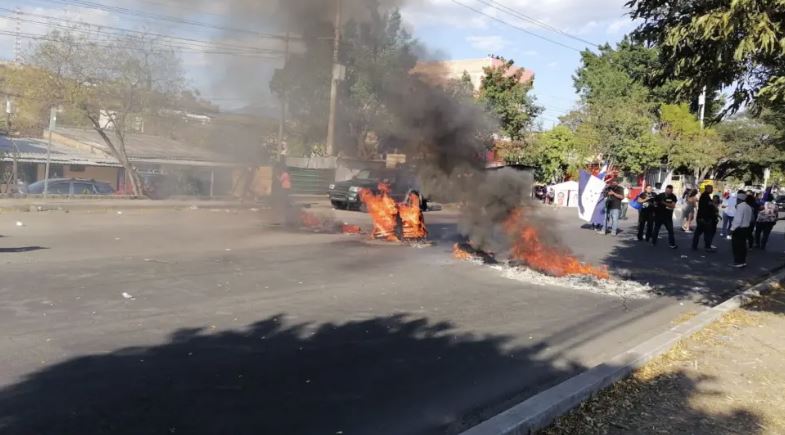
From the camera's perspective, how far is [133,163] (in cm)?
2491

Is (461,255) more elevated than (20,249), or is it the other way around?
(461,255)

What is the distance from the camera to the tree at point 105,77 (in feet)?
63.2

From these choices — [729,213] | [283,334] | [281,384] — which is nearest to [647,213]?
[729,213]

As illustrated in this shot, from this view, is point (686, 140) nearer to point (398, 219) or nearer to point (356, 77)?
point (398, 219)

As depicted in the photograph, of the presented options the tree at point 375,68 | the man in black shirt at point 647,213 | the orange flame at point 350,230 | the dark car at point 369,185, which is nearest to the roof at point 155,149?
the dark car at point 369,185

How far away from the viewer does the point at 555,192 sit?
32125mm

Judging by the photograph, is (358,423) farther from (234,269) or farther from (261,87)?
(261,87)

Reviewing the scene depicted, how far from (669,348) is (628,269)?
19.8 feet

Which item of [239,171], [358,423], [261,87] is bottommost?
[358,423]

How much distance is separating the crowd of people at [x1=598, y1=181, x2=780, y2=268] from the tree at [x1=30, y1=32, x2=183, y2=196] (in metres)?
13.8

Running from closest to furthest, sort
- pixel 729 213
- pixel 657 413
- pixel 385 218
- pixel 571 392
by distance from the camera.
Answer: pixel 657 413 < pixel 571 392 < pixel 385 218 < pixel 729 213

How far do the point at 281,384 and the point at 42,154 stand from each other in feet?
79.4

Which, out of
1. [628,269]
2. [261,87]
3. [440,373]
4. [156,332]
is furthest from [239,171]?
[440,373]

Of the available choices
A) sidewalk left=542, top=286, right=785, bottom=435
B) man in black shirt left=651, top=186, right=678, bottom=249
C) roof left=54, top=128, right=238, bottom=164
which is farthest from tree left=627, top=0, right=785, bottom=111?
roof left=54, top=128, right=238, bottom=164
